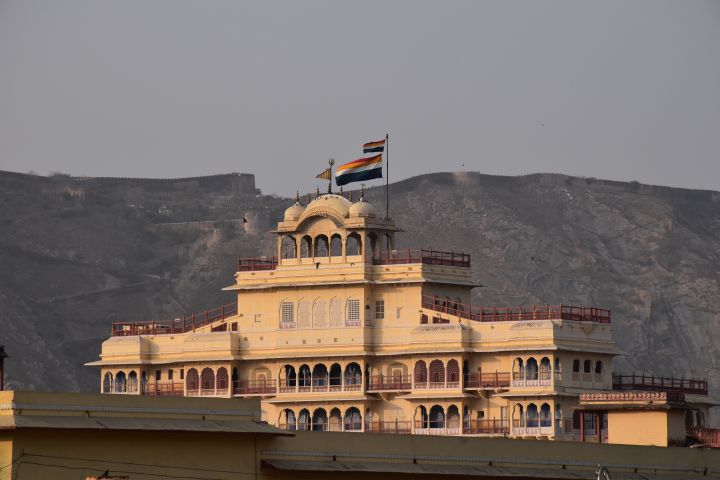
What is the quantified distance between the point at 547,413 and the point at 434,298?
981 centimetres

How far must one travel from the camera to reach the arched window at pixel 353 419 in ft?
433

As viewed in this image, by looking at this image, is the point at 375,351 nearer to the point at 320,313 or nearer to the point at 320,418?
the point at 320,313

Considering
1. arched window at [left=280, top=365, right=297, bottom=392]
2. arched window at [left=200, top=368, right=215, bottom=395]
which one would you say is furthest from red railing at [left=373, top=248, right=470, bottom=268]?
arched window at [left=200, top=368, right=215, bottom=395]

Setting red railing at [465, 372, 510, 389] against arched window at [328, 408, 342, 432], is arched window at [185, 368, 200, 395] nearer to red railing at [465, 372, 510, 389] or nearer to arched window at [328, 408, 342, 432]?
arched window at [328, 408, 342, 432]

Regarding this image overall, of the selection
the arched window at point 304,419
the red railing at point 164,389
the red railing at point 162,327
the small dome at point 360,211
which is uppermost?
Result: the small dome at point 360,211

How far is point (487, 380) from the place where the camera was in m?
129

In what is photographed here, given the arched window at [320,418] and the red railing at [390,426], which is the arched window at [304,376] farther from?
the red railing at [390,426]

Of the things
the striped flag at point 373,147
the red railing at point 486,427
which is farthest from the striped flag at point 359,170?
the red railing at point 486,427

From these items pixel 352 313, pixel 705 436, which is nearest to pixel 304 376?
pixel 352 313

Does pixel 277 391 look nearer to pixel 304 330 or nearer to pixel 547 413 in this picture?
pixel 304 330

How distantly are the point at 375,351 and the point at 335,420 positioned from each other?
4360 millimetres

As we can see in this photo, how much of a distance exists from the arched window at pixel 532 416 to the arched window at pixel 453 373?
14.2ft

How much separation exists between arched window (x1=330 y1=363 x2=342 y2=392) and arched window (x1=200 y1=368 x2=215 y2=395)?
7.00 m

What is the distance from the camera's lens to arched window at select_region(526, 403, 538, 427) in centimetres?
12714
